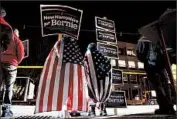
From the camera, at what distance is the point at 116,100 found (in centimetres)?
429

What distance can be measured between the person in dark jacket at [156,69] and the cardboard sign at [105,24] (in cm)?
58

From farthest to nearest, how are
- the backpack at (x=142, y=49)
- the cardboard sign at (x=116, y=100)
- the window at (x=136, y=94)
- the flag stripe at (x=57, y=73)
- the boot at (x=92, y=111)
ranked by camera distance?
the window at (x=136, y=94), the backpack at (x=142, y=49), the cardboard sign at (x=116, y=100), the boot at (x=92, y=111), the flag stripe at (x=57, y=73)

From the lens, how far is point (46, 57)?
4.02m

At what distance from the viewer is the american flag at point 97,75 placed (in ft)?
13.6

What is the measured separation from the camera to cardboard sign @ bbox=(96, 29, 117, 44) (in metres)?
4.45

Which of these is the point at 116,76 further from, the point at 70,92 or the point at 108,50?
the point at 70,92

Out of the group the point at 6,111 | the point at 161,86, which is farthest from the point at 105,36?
the point at 6,111

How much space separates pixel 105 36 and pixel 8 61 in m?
1.69

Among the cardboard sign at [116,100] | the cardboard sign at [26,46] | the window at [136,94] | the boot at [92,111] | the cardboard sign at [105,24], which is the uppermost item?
the cardboard sign at [105,24]

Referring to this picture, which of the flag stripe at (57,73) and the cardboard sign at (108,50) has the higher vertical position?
the cardboard sign at (108,50)

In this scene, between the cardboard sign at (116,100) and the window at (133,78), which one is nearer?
the cardboard sign at (116,100)

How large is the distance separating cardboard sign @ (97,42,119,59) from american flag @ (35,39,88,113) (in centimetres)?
56

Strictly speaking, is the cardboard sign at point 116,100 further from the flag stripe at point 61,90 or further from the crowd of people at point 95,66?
the flag stripe at point 61,90

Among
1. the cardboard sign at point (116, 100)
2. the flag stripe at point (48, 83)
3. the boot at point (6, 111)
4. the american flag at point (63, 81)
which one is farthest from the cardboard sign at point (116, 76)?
the boot at point (6, 111)
